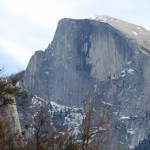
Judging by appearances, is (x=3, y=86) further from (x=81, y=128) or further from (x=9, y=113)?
(x=9, y=113)

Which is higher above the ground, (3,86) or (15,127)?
(3,86)

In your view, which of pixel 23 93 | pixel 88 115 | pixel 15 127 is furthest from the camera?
pixel 15 127

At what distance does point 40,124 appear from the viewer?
4066 cm

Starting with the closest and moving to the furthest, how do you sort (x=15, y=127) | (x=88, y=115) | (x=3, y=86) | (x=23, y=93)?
(x=3, y=86) → (x=23, y=93) → (x=88, y=115) → (x=15, y=127)

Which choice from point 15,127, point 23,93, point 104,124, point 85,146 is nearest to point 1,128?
point 23,93

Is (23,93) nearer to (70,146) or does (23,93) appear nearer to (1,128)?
(1,128)

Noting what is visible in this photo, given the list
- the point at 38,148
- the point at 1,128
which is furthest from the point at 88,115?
the point at 1,128

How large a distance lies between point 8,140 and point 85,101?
7.29 m

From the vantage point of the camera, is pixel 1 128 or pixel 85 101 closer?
pixel 1 128

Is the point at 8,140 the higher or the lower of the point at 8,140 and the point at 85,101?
the lower

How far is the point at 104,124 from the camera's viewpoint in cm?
4278

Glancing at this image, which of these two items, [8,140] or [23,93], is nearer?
[23,93]

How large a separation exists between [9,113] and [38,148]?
773 inches

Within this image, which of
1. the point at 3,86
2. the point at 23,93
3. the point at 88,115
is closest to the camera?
the point at 3,86
